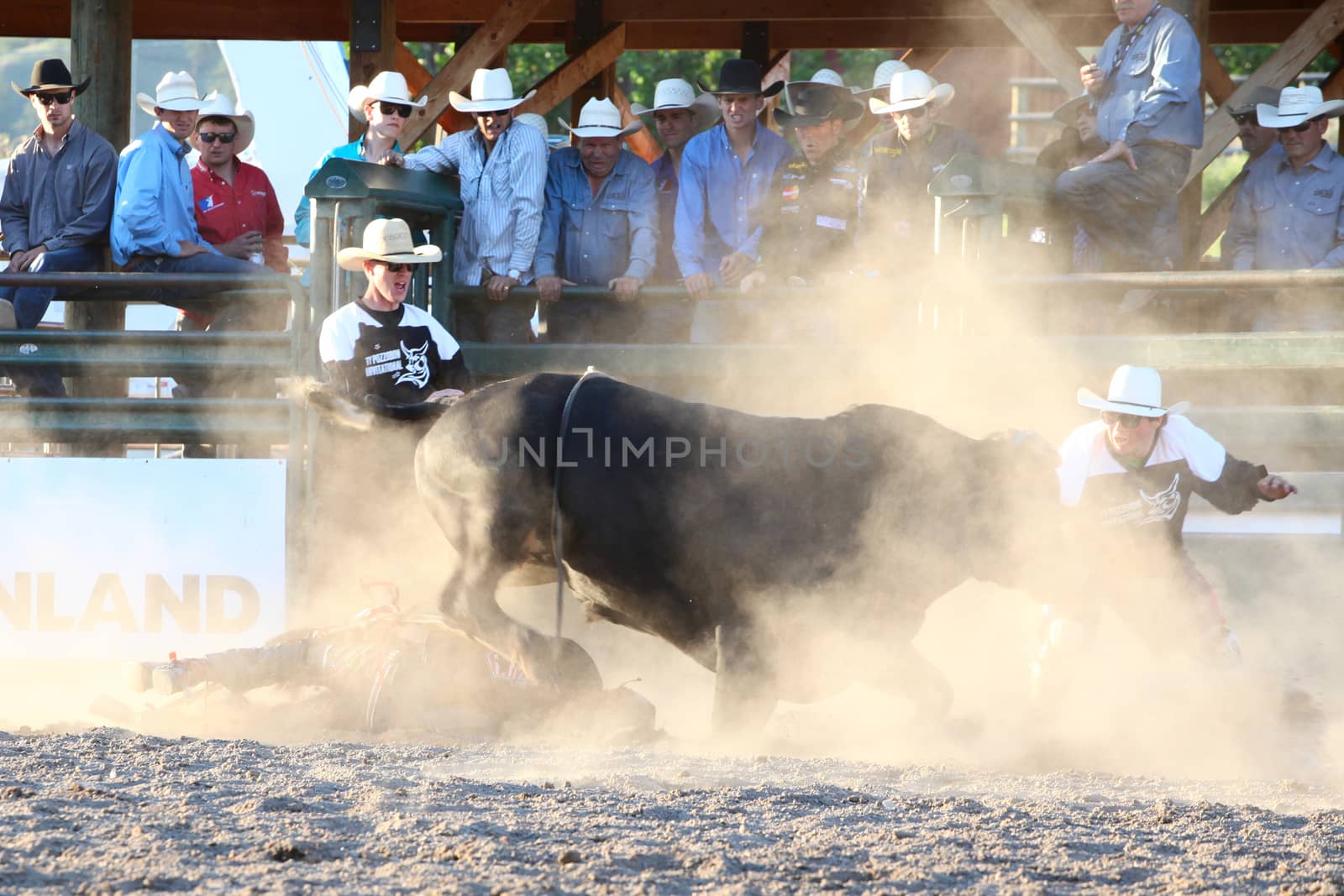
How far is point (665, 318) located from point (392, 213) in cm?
132

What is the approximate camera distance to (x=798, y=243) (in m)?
6.77

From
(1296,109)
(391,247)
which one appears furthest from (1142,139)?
(391,247)

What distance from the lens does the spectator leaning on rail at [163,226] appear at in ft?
22.0

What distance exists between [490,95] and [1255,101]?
366cm

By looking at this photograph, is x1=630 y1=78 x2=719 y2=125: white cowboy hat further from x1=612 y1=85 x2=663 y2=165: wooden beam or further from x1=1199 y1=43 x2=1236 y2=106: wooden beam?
x1=1199 y1=43 x2=1236 y2=106: wooden beam

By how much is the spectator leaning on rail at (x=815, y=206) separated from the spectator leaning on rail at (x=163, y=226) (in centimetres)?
239

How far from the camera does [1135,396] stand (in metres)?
5.09

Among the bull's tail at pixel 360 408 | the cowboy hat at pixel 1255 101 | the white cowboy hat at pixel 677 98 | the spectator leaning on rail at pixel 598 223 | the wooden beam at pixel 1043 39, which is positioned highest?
the wooden beam at pixel 1043 39

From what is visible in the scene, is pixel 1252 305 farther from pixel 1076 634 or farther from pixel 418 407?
pixel 418 407

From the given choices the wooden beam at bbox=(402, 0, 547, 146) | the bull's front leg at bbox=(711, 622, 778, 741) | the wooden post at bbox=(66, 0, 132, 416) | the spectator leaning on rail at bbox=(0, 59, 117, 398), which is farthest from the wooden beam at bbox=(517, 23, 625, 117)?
the bull's front leg at bbox=(711, 622, 778, 741)

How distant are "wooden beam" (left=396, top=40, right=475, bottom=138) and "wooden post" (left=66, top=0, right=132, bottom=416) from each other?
1527mm

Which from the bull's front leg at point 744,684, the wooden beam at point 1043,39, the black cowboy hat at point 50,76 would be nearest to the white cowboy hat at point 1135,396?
the bull's front leg at point 744,684

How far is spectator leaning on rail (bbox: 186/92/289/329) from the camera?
7.32m

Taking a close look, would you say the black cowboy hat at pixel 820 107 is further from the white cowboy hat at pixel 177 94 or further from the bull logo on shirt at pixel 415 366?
the white cowboy hat at pixel 177 94
